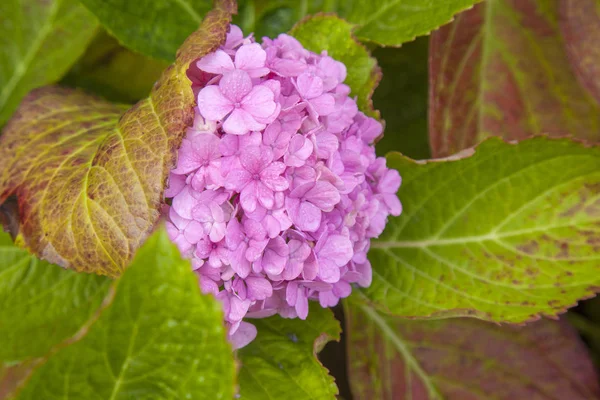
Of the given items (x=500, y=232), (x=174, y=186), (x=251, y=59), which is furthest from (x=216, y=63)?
(x=500, y=232)

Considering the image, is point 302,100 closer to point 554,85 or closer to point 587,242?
point 587,242

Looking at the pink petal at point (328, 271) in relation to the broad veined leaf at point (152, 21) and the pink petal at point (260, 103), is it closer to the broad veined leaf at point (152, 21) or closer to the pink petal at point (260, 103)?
the pink petal at point (260, 103)

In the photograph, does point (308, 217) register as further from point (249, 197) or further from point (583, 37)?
point (583, 37)

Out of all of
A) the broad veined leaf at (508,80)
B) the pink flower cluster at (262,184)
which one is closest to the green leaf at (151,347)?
the pink flower cluster at (262,184)

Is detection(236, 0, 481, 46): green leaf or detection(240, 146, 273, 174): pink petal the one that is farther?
detection(236, 0, 481, 46): green leaf

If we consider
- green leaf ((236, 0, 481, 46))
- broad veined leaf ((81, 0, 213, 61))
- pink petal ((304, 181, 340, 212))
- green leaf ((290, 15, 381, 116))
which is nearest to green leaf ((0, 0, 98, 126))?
broad veined leaf ((81, 0, 213, 61))

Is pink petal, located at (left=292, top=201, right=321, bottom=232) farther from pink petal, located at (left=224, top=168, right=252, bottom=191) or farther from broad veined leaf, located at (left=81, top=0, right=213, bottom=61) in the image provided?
broad veined leaf, located at (left=81, top=0, right=213, bottom=61)

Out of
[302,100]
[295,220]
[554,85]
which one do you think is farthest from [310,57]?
[554,85]
